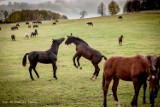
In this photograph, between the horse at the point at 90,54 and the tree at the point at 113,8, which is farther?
the tree at the point at 113,8

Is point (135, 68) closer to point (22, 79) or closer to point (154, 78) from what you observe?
point (154, 78)

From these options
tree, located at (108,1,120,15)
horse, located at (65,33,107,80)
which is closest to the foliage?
horse, located at (65,33,107,80)

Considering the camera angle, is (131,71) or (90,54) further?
(90,54)

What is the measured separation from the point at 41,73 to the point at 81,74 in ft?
Answer: 8.31

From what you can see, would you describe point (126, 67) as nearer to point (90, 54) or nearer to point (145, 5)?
point (90, 54)

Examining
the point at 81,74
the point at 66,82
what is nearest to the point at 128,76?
the point at 66,82

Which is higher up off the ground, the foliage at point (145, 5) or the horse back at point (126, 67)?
the foliage at point (145, 5)

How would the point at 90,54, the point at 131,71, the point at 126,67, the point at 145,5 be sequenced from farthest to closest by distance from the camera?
the point at 145,5, the point at 90,54, the point at 126,67, the point at 131,71

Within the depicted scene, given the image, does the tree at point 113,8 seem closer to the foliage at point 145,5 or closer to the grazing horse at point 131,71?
the foliage at point 145,5

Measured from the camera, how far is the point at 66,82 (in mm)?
12875

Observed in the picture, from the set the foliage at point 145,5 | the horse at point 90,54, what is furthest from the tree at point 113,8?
the horse at point 90,54

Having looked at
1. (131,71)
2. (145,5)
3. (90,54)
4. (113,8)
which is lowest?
(90,54)

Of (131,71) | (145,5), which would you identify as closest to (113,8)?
(145,5)

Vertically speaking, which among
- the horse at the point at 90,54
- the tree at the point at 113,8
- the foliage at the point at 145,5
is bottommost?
the horse at the point at 90,54
